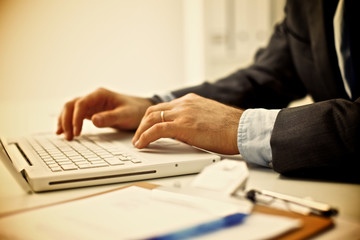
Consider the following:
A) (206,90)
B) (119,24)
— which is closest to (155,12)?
(119,24)

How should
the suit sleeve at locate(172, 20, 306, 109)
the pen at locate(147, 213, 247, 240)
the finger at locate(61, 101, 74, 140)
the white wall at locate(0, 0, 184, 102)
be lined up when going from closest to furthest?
the pen at locate(147, 213, 247, 240) < the finger at locate(61, 101, 74, 140) < the suit sleeve at locate(172, 20, 306, 109) < the white wall at locate(0, 0, 184, 102)

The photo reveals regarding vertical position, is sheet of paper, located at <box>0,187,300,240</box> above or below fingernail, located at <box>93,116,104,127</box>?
above

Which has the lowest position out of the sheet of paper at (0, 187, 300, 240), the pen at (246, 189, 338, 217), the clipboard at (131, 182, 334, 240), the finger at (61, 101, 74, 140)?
the finger at (61, 101, 74, 140)

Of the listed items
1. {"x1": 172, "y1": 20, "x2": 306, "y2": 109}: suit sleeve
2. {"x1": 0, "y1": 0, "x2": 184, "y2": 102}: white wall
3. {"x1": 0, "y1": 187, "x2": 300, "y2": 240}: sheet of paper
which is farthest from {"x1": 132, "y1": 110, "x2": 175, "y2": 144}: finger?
{"x1": 0, "y1": 0, "x2": 184, "y2": 102}: white wall

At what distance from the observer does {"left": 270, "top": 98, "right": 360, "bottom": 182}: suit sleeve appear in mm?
529

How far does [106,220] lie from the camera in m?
0.36

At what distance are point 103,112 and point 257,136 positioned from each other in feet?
1.35

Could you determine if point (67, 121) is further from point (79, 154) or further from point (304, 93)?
point (304, 93)

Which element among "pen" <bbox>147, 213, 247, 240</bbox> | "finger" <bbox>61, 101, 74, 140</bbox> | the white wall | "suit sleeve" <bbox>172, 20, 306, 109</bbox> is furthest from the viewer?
the white wall

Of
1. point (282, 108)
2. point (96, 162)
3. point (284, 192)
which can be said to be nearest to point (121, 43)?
point (282, 108)

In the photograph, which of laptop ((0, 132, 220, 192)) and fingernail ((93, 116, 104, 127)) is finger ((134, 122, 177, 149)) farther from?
fingernail ((93, 116, 104, 127))

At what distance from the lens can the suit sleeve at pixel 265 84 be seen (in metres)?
1.14

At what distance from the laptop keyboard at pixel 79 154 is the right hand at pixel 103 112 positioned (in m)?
0.04

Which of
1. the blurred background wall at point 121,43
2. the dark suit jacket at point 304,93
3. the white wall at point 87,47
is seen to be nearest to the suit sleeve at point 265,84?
the dark suit jacket at point 304,93
